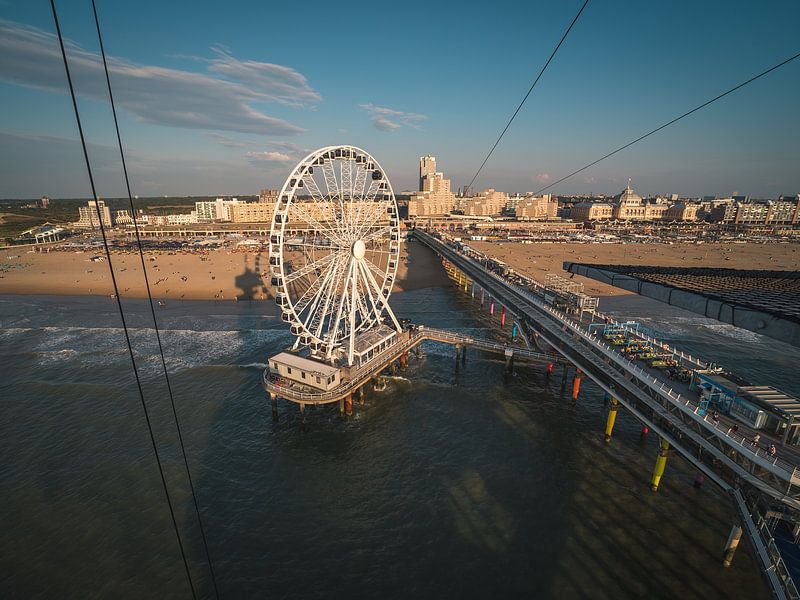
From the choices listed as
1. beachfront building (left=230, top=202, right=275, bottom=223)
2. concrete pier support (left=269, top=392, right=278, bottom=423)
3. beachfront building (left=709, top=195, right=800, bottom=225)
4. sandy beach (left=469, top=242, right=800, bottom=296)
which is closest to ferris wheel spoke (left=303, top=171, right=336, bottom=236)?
concrete pier support (left=269, top=392, right=278, bottom=423)

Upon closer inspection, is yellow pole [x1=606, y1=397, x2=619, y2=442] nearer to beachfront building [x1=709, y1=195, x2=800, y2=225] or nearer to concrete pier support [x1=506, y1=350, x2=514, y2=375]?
concrete pier support [x1=506, y1=350, x2=514, y2=375]

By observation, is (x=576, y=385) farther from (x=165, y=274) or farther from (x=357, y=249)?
(x=165, y=274)

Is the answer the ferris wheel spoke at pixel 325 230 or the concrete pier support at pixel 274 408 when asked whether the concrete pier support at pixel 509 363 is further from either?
the concrete pier support at pixel 274 408

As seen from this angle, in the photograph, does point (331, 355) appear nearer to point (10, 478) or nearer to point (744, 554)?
point (10, 478)

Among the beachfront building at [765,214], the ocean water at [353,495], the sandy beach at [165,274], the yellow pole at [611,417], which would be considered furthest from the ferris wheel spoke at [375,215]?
the beachfront building at [765,214]

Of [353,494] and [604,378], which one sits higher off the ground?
[604,378]

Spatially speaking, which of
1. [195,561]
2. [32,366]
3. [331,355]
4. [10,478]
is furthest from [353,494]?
[32,366]

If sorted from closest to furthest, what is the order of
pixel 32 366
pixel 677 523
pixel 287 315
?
1. pixel 677 523
2. pixel 287 315
3. pixel 32 366

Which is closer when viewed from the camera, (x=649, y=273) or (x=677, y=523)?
(x=677, y=523)
